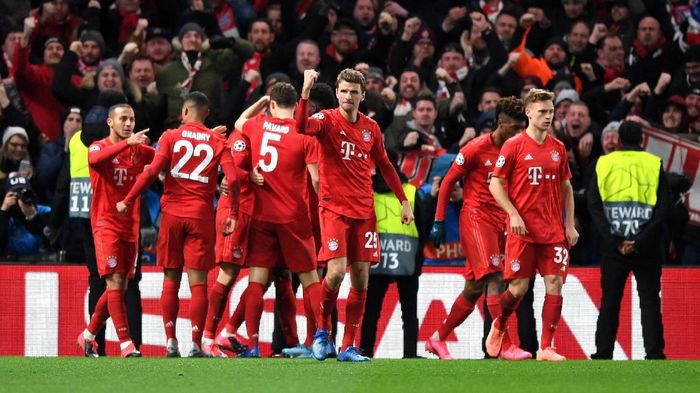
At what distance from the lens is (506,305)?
1280 centimetres

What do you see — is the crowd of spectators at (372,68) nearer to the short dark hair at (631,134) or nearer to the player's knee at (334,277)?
the short dark hair at (631,134)

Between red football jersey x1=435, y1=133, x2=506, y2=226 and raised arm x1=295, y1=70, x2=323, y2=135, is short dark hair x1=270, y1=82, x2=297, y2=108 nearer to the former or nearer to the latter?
raised arm x1=295, y1=70, x2=323, y2=135

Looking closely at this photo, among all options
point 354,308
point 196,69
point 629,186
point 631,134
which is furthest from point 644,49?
point 354,308

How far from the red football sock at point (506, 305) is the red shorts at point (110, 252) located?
320 cm

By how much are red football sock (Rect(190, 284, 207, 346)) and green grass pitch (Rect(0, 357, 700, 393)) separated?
63 centimetres

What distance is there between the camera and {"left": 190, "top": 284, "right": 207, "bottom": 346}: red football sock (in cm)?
1309

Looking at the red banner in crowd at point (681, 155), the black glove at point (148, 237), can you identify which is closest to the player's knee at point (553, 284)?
the red banner in crowd at point (681, 155)

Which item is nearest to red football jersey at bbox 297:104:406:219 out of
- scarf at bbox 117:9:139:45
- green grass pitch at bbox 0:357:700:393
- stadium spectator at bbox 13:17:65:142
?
green grass pitch at bbox 0:357:700:393

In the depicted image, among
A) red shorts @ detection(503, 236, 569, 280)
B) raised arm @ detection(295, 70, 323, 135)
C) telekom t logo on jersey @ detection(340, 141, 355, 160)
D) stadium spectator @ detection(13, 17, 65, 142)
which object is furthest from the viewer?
stadium spectator @ detection(13, 17, 65, 142)

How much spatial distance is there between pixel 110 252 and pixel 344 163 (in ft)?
7.98

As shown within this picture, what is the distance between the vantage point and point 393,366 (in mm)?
11656

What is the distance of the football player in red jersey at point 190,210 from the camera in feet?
42.5

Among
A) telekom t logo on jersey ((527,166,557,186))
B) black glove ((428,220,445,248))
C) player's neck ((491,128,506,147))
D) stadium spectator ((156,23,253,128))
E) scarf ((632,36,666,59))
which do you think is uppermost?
scarf ((632,36,666,59))

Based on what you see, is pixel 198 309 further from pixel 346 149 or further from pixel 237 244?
pixel 346 149
